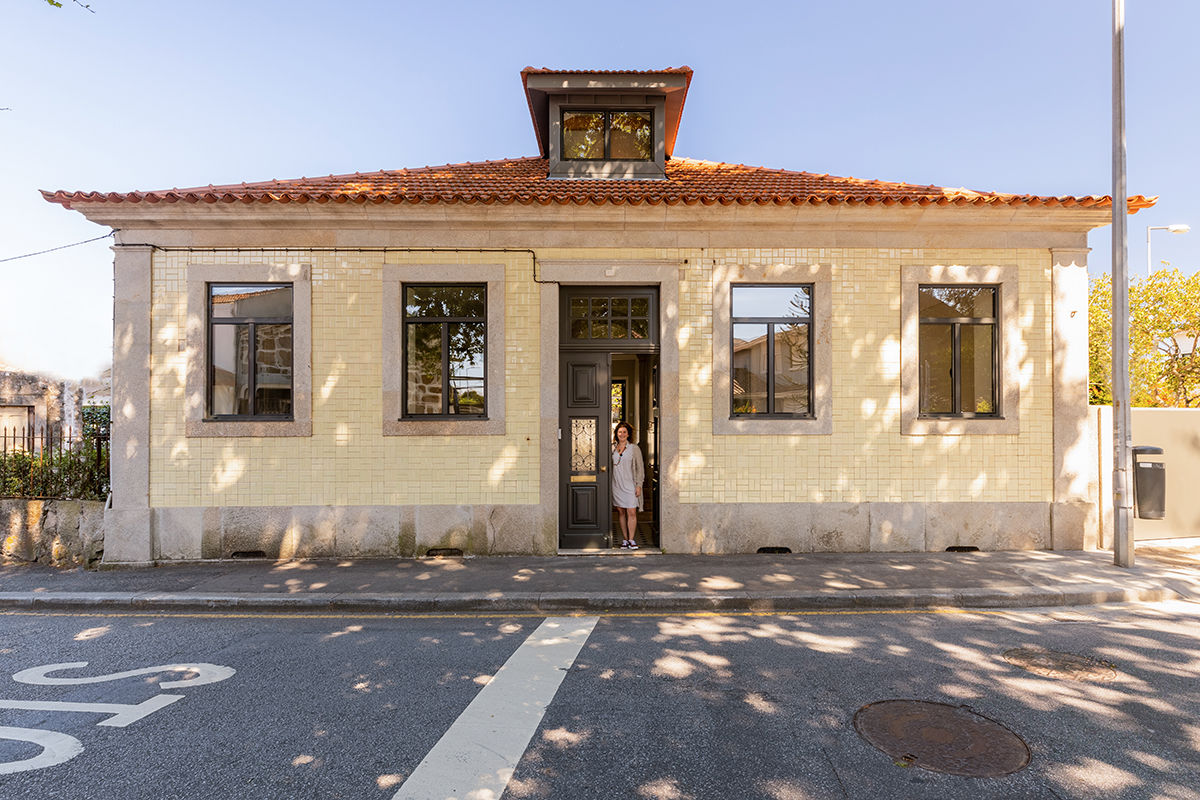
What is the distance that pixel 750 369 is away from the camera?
9.11 m

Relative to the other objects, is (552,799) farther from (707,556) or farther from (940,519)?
(940,519)

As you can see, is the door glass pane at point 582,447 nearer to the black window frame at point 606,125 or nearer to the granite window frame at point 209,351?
the granite window frame at point 209,351

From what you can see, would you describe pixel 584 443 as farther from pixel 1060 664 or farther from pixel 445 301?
pixel 1060 664

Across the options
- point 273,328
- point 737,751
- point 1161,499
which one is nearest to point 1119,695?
point 737,751

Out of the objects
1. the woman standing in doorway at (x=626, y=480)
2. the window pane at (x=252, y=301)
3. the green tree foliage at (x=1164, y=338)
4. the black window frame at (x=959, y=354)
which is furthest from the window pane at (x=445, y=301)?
the green tree foliage at (x=1164, y=338)

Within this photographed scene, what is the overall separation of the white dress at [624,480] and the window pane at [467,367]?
2.23 metres

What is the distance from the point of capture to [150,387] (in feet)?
28.7

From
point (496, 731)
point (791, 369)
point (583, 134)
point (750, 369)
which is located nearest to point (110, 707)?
point (496, 731)

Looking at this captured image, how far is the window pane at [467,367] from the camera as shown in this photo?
29.8ft

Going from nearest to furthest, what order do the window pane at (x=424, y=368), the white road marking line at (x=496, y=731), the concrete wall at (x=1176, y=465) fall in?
the white road marking line at (x=496, y=731) → the window pane at (x=424, y=368) → the concrete wall at (x=1176, y=465)

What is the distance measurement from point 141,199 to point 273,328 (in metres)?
2.34

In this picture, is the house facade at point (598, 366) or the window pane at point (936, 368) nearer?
the house facade at point (598, 366)

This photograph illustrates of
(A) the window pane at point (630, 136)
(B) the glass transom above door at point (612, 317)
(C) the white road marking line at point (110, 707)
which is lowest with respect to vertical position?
(C) the white road marking line at point (110, 707)

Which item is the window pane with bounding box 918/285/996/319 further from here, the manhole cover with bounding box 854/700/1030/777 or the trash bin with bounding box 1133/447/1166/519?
the manhole cover with bounding box 854/700/1030/777
